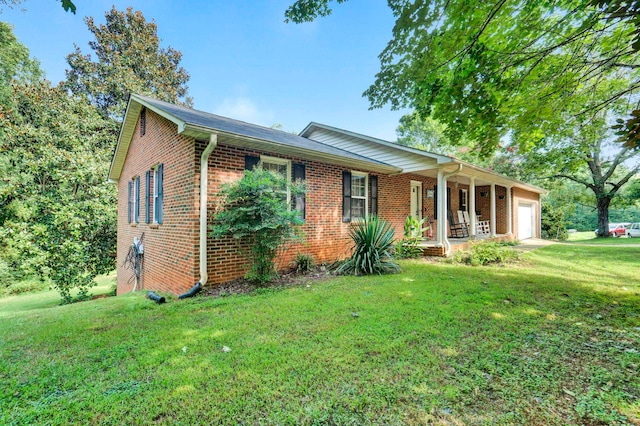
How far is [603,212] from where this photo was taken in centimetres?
1866

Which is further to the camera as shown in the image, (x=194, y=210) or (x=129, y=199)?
(x=129, y=199)

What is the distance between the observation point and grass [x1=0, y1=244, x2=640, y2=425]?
6.58 ft

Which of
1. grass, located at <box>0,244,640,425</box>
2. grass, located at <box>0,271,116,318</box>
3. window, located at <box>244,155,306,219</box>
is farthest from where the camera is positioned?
grass, located at <box>0,271,116,318</box>

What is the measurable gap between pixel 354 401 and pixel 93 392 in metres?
2.08

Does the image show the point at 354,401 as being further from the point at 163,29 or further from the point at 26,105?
the point at 163,29

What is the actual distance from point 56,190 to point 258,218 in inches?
451

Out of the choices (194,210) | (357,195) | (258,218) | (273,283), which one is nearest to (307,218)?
(258,218)

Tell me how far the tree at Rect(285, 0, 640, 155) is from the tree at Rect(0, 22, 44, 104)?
17874mm

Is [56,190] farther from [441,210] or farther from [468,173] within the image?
[468,173]

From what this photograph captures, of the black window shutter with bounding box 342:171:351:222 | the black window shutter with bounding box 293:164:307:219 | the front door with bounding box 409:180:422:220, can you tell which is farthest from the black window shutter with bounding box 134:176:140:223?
the front door with bounding box 409:180:422:220

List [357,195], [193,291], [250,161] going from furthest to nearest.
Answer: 1. [357,195]
2. [250,161]
3. [193,291]

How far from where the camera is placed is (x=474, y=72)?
416 cm

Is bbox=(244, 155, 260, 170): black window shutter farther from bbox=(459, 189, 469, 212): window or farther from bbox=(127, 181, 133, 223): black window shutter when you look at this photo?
bbox=(459, 189, 469, 212): window

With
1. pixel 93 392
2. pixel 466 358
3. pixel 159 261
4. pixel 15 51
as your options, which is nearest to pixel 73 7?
pixel 93 392
